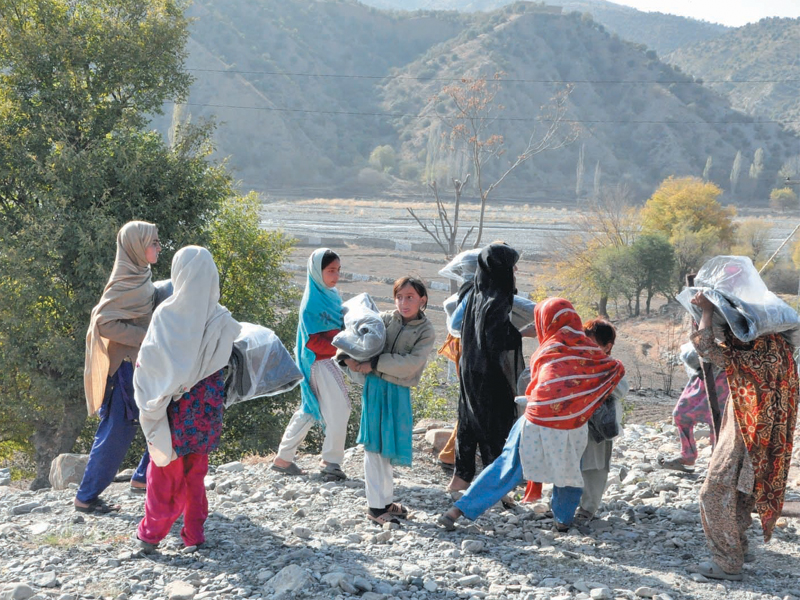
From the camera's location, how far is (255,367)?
15.8ft

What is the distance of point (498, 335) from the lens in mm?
5195

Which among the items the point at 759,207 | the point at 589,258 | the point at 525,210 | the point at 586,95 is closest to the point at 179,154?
the point at 589,258

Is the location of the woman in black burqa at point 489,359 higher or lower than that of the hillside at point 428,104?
lower

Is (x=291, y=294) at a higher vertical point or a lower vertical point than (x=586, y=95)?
lower

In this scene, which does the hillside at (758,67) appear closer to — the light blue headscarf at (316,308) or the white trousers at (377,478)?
the light blue headscarf at (316,308)

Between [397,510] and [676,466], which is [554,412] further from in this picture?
[676,466]

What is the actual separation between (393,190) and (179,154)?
73062 mm

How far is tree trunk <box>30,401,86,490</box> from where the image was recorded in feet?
39.8

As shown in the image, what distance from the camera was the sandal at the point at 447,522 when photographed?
15.7 feet

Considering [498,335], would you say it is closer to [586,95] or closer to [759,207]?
[759,207]

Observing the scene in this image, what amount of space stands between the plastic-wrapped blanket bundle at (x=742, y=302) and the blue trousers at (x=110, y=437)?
3.36 meters

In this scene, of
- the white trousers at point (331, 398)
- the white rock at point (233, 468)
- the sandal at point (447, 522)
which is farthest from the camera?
the white rock at point (233, 468)

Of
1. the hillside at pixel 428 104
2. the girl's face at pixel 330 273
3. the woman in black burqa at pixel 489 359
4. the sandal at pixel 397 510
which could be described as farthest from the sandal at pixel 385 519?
the hillside at pixel 428 104

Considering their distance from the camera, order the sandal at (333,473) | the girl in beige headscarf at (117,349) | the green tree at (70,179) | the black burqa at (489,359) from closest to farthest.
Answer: the girl in beige headscarf at (117,349), the black burqa at (489,359), the sandal at (333,473), the green tree at (70,179)
